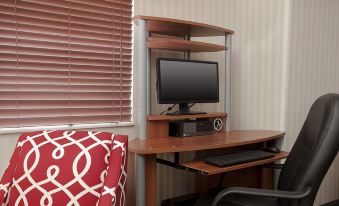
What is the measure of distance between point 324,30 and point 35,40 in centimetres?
235

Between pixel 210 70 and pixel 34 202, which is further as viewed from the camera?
pixel 210 70

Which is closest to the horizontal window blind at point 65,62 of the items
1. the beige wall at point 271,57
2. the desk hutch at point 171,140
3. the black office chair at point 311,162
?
the beige wall at point 271,57

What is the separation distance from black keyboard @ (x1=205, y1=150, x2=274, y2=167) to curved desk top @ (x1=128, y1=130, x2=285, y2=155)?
7 cm

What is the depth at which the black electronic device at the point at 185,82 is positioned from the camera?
6.38 ft

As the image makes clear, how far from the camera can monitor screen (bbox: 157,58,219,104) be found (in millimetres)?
1943

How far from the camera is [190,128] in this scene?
79.5 inches

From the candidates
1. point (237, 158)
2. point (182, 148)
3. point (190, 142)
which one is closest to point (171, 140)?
point (190, 142)

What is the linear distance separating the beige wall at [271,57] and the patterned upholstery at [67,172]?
0.76 meters

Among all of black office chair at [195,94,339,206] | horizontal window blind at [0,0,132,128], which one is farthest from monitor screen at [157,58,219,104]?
black office chair at [195,94,339,206]

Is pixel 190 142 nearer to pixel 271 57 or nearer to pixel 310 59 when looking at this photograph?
pixel 271 57

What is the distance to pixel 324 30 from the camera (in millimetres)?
2480

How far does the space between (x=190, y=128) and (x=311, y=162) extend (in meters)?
0.91

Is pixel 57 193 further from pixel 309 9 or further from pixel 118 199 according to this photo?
pixel 309 9

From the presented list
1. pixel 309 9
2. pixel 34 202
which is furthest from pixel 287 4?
pixel 34 202
